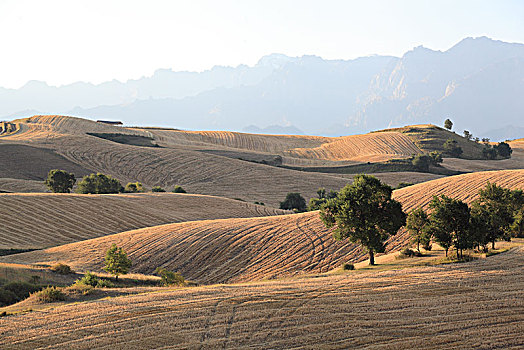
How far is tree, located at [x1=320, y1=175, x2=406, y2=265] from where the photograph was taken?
33.0 metres

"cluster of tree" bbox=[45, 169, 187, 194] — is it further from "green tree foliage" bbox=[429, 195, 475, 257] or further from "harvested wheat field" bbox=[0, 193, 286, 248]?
"green tree foliage" bbox=[429, 195, 475, 257]

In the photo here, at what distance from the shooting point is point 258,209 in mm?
75312

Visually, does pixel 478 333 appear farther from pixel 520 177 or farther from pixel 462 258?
pixel 520 177

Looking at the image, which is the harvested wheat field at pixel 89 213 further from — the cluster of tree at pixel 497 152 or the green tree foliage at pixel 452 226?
the cluster of tree at pixel 497 152

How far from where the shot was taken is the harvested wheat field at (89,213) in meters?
53.7

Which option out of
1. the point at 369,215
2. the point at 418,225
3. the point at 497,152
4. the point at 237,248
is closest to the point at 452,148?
the point at 497,152

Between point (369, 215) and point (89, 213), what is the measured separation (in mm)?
41025

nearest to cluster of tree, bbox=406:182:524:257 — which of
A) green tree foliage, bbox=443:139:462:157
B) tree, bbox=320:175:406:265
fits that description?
tree, bbox=320:175:406:265

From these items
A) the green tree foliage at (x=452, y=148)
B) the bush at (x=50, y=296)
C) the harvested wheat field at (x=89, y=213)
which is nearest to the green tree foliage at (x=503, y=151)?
the green tree foliage at (x=452, y=148)

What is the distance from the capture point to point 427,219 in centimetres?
3403

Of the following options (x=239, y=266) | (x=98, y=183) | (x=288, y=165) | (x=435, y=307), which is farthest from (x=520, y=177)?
(x=288, y=165)

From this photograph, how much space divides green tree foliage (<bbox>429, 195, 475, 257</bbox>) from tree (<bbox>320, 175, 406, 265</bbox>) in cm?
358

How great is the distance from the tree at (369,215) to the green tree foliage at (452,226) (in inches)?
141

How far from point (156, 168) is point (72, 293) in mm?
92147
